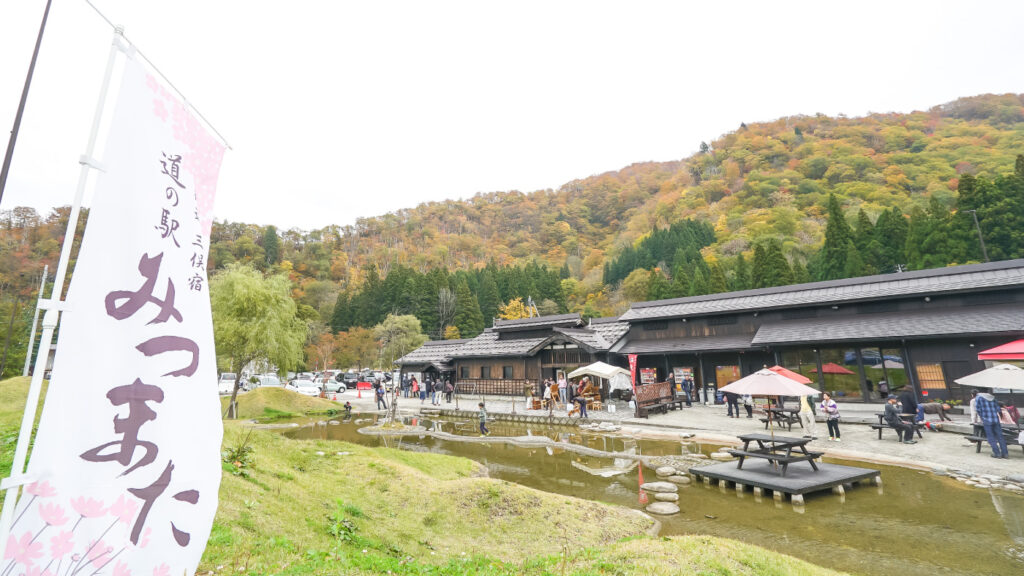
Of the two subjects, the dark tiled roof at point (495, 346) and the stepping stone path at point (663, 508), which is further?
the dark tiled roof at point (495, 346)

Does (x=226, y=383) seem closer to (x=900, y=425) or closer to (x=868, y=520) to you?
(x=868, y=520)

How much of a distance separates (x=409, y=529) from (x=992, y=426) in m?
14.6

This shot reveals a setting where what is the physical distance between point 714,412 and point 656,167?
89375 mm

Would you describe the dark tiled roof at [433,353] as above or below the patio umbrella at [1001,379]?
above

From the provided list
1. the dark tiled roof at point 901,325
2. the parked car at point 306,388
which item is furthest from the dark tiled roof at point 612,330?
the parked car at point 306,388

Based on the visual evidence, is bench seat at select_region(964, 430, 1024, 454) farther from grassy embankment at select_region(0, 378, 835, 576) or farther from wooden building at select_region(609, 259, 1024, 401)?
grassy embankment at select_region(0, 378, 835, 576)

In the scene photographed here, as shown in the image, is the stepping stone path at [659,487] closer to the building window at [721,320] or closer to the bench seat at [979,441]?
the bench seat at [979,441]

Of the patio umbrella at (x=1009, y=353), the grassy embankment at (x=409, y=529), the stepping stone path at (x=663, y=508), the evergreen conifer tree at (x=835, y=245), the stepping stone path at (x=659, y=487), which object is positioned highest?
the evergreen conifer tree at (x=835, y=245)

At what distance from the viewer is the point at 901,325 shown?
63.2 ft

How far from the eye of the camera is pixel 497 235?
9069cm

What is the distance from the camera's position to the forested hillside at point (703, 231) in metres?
34.2

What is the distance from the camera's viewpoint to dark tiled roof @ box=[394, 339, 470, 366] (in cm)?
3497

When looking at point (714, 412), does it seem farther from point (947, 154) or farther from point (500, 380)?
point (947, 154)

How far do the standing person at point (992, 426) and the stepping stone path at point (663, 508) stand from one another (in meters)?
9.21
